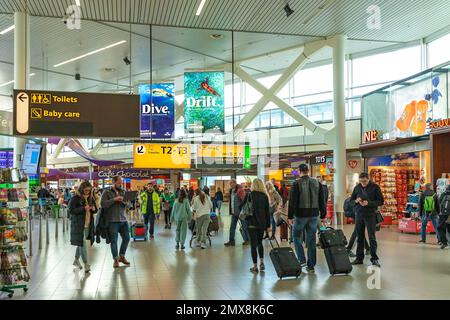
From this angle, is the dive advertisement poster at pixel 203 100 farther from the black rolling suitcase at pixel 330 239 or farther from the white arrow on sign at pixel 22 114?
the black rolling suitcase at pixel 330 239

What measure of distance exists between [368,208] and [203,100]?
7943 mm

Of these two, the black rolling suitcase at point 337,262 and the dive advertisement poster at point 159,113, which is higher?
the dive advertisement poster at point 159,113

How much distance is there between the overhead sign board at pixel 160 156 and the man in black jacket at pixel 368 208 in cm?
679

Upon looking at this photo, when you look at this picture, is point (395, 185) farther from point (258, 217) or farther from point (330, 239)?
point (258, 217)

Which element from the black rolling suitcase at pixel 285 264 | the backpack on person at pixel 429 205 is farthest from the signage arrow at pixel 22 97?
the backpack on person at pixel 429 205

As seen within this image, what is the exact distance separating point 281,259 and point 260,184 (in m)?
1.35

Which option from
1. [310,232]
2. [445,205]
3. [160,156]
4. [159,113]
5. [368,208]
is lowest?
[310,232]

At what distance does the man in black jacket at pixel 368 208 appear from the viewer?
8.15m

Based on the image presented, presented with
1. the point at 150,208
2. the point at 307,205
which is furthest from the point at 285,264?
the point at 150,208

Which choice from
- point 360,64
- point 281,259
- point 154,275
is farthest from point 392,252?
point 360,64

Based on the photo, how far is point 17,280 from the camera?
6.32 metres

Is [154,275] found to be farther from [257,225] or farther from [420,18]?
[420,18]

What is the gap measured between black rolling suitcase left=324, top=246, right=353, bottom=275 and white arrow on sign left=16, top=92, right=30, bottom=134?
636cm

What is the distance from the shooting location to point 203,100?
14891 millimetres
